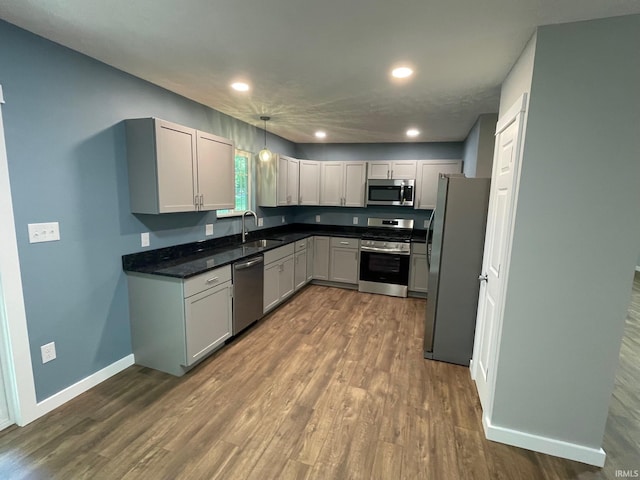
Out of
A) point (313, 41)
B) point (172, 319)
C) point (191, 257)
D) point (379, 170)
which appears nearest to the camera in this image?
point (313, 41)

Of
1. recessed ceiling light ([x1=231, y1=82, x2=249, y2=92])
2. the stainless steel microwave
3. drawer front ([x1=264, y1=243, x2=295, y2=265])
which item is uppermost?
recessed ceiling light ([x1=231, y1=82, x2=249, y2=92])

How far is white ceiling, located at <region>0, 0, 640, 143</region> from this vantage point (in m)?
1.52

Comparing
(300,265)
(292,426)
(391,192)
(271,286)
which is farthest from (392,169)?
(292,426)

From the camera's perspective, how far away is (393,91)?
2.68 meters

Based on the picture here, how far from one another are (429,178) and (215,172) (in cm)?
331

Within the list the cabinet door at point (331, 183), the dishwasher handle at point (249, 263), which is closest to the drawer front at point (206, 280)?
the dishwasher handle at point (249, 263)

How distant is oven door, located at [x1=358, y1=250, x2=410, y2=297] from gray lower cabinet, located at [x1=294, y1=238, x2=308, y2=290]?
2.96 ft

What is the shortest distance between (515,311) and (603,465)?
1.01 m

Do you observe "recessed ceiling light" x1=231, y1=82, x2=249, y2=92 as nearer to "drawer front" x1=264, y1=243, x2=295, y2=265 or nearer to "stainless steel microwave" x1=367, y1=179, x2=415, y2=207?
"drawer front" x1=264, y1=243, x2=295, y2=265

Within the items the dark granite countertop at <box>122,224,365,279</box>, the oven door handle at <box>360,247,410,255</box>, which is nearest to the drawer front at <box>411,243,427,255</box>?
the oven door handle at <box>360,247,410,255</box>

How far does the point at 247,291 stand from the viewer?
10.7ft

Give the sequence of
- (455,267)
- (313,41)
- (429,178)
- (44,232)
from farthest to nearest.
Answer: (429,178) < (455,267) < (44,232) < (313,41)

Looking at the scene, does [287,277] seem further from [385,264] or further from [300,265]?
[385,264]

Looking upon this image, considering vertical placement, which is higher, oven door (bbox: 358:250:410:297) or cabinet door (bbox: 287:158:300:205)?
cabinet door (bbox: 287:158:300:205)
